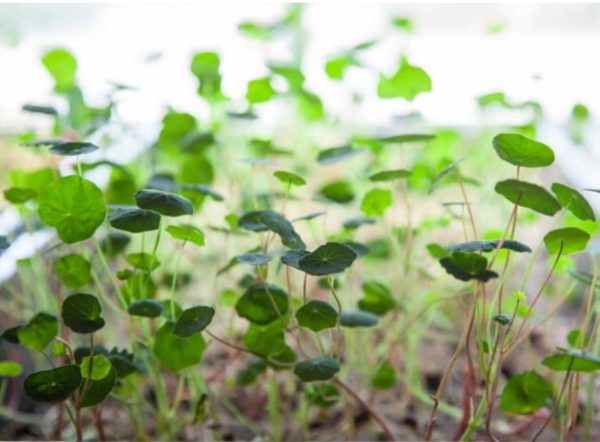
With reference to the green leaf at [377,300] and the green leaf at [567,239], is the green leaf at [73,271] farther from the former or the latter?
the green leaf at [567,239]

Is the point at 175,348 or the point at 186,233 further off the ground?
the point at 186,233

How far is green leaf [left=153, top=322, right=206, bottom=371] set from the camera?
37.7 inches

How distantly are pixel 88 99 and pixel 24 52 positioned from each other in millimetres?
551

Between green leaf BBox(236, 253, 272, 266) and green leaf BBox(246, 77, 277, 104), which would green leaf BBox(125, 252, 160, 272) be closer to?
green leaf BBox(236, 253, 272, 266)

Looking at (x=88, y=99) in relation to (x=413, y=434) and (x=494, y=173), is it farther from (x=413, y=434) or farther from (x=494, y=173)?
(x=494, y=173)

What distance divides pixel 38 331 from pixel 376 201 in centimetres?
54

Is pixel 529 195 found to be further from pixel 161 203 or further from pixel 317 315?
pixel 161 203

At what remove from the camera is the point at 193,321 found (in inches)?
34.3

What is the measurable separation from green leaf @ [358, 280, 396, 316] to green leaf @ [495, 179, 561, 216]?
338 millimetres

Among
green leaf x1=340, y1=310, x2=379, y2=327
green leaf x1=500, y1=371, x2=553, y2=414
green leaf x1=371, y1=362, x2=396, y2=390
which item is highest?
green leaf x1=340, y1=310, x2=379, y2=327

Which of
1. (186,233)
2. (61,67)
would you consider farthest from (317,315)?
(61,67)

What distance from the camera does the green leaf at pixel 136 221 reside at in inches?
32.7

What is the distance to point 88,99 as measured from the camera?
4.65ft

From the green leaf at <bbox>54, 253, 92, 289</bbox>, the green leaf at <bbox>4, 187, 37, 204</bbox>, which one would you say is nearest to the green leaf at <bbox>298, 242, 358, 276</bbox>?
the green leaf at <bbox>54, 253, 92, 289</bbox>
